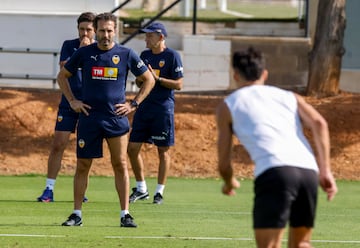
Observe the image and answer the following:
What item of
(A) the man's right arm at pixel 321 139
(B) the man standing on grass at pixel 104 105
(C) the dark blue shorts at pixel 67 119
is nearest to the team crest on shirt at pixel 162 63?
(C) the dark blue shorts at pixel 67 119

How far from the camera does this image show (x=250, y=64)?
27.6 feet

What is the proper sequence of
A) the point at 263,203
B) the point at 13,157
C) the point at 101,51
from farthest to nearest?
the point at 13,157 < the point at 101,51 < the point at 263,203

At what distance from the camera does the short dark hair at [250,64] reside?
331 inches

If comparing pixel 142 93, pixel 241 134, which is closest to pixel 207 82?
pixel 142 93

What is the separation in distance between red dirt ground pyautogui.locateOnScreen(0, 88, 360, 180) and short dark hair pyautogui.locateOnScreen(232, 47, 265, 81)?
11851 mm

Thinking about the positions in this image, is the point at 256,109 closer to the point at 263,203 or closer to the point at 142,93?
the point at 263,203

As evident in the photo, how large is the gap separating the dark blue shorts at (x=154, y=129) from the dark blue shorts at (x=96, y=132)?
3.15 m

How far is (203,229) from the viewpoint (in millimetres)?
12508

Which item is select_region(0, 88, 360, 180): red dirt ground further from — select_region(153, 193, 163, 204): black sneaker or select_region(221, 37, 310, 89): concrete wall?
select_region(153, 193, 163, 204): black sneaker

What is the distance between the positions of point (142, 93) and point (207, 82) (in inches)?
554

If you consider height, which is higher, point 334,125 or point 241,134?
point 241,134

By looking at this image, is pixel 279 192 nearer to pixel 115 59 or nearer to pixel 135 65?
pixel 115 59

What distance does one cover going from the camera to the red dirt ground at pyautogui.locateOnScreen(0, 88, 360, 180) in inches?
811

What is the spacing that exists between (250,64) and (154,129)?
7.19 m
